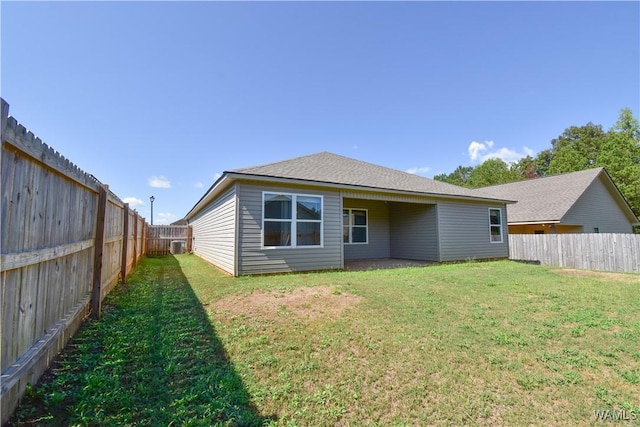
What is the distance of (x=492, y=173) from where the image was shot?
137ft

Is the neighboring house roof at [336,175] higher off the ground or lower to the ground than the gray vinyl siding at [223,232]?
higher

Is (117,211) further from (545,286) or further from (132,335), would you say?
(545,286)

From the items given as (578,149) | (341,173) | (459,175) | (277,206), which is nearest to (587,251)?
(341,173)

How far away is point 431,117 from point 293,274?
40.9 feet

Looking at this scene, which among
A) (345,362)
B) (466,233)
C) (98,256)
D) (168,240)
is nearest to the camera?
(345,362)

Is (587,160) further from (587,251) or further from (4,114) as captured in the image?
(4,114)

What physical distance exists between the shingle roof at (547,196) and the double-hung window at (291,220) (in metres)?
11.5

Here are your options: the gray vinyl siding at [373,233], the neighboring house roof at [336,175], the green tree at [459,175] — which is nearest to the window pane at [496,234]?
the neighboring house roof at [336,175]

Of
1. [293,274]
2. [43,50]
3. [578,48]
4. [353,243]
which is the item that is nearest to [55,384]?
[293,274]

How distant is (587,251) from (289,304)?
12193 millimetres

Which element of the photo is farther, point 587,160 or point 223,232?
point 587,160

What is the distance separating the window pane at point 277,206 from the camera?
7.98 metres

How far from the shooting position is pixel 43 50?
6352mm

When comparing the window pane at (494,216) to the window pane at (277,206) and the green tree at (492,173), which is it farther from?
the green tree at (492,173)
